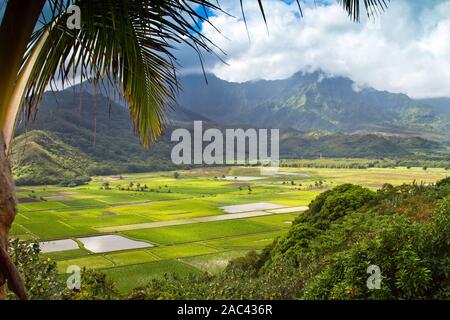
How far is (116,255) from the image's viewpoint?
60.6 feet

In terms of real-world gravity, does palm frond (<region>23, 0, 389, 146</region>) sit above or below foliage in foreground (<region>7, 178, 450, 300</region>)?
above

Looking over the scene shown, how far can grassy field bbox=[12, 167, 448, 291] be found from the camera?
17344 mm

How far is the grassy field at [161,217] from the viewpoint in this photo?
56.9ft

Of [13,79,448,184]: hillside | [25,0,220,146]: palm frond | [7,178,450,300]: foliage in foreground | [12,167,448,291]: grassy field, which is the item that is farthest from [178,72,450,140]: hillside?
[25,0,220,146]: palm frond

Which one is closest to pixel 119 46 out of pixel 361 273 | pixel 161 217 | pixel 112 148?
pixel 361 273

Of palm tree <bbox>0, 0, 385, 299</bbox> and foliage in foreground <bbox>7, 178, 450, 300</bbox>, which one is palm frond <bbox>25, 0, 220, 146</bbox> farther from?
foliage in foreground <bbox>7, 178, 450, 300</bbox>

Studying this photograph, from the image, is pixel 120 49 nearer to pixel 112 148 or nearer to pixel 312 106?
pixel 112 148

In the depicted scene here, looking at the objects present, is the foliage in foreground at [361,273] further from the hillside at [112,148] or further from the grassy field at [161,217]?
the hillside at [112,148]

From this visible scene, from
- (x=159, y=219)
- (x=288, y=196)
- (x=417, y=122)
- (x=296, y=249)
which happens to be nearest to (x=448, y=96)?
(x=417, y=122)

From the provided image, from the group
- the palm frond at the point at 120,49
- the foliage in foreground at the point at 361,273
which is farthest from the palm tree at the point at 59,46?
the foliage in foreground at the point at 361,273

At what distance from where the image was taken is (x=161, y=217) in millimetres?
27094

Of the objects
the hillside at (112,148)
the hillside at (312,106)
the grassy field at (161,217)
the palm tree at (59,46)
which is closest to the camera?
the palm tree at (59,46)
